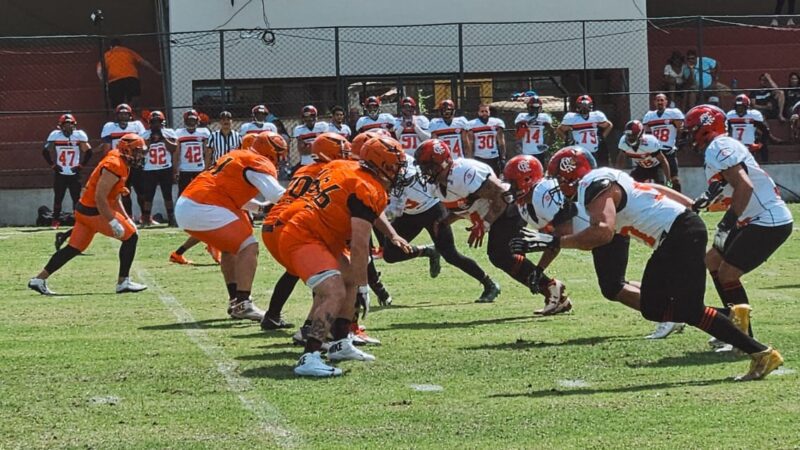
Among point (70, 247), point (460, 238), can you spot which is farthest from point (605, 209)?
point (460, 238)

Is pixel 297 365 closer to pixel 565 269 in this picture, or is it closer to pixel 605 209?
pixel 605 209

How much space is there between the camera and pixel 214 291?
1393cm

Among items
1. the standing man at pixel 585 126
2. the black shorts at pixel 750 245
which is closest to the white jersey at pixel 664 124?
the standing man at pixel 585 126

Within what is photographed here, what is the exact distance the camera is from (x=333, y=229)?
8.88 meters

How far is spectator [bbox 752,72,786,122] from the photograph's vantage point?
84.3 feet

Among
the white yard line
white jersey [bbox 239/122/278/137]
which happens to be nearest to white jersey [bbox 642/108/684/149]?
white jersey [bbox 239/122/278/137]

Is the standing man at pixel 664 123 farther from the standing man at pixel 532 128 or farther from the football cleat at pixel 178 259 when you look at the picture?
the football cleat at pixel 178 259

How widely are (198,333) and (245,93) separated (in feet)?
49.6

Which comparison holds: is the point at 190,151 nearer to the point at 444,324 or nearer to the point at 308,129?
the point at 308,129

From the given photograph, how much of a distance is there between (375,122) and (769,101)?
7.93 meters

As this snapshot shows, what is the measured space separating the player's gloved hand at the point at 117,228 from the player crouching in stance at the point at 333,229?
5088mm

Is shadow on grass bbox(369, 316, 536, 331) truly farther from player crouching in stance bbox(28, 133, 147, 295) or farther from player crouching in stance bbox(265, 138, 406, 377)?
player crouching in stance bbox(28, 133, 147, 295)

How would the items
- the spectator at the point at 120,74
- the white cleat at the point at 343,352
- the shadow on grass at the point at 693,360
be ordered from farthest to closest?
the spectator at the point at 120,74
the white cleat at the point at 343,352
the shadow on grass at the point at 693,360

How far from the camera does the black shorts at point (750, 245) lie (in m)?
9.73
